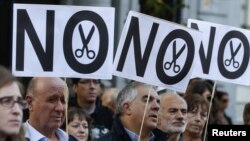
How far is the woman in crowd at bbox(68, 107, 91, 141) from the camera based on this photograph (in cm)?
756

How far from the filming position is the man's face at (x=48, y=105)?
6473 mm

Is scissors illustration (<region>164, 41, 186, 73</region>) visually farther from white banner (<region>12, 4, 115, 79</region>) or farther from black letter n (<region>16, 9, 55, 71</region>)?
black letter n (<region>16, 9, 55, 71</region>)

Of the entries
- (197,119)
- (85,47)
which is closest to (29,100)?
(85,47)

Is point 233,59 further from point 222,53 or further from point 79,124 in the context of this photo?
point 79,124

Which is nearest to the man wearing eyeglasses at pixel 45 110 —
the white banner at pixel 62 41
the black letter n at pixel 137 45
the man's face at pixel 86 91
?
the white banner at pixel 62 41

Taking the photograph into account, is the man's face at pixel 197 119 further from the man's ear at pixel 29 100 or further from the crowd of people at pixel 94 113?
the man's ear at pixel 29 100

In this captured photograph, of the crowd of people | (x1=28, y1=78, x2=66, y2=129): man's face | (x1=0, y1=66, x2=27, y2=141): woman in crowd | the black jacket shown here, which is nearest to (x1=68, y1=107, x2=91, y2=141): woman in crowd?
the crowd of people

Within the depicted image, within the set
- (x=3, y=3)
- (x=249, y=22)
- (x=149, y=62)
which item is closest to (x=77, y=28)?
(x=149, y=62)

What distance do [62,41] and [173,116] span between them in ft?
3.26

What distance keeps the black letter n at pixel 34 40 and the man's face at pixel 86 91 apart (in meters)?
1.67

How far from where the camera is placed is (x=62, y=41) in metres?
6.89

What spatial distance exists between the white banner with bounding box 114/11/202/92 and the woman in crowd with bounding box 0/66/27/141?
5.26ft

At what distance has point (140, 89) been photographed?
7.23 metres

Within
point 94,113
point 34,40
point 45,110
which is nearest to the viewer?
point 45,110
